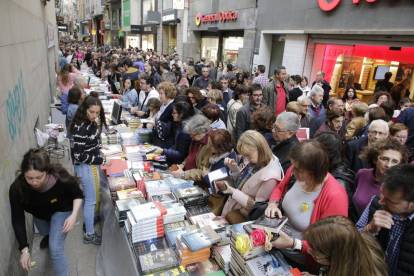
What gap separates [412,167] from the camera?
71.4 inches

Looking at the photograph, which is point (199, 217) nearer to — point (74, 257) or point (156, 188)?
point (156, 188)

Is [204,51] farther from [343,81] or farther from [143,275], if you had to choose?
[143,275]

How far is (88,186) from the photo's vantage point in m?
3.61

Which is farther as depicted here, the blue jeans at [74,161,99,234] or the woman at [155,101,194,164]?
the woman at [155,101,194,164]

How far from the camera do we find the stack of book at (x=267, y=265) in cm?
187

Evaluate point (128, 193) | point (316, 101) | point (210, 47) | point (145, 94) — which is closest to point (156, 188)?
point (128, 193)

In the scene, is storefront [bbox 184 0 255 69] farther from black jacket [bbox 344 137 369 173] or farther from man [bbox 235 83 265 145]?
black jacket [bbox 344 137 369 173]

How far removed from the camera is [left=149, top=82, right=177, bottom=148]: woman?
173 inches

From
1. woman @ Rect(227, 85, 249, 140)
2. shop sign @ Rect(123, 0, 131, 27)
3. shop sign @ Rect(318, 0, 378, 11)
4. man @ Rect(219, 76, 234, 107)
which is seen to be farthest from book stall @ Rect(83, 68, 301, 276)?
shop sign @ Rect(123, 0, 131, 27)

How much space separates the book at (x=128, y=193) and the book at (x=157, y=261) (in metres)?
0.85

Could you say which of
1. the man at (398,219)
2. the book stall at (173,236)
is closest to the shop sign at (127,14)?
the book stall at (173,236)

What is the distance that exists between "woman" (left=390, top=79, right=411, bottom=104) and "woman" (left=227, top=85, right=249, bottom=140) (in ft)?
15.0

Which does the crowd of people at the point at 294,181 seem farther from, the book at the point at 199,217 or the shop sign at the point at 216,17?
the shop sign at the point at 216,17

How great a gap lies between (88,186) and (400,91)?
319 inches
